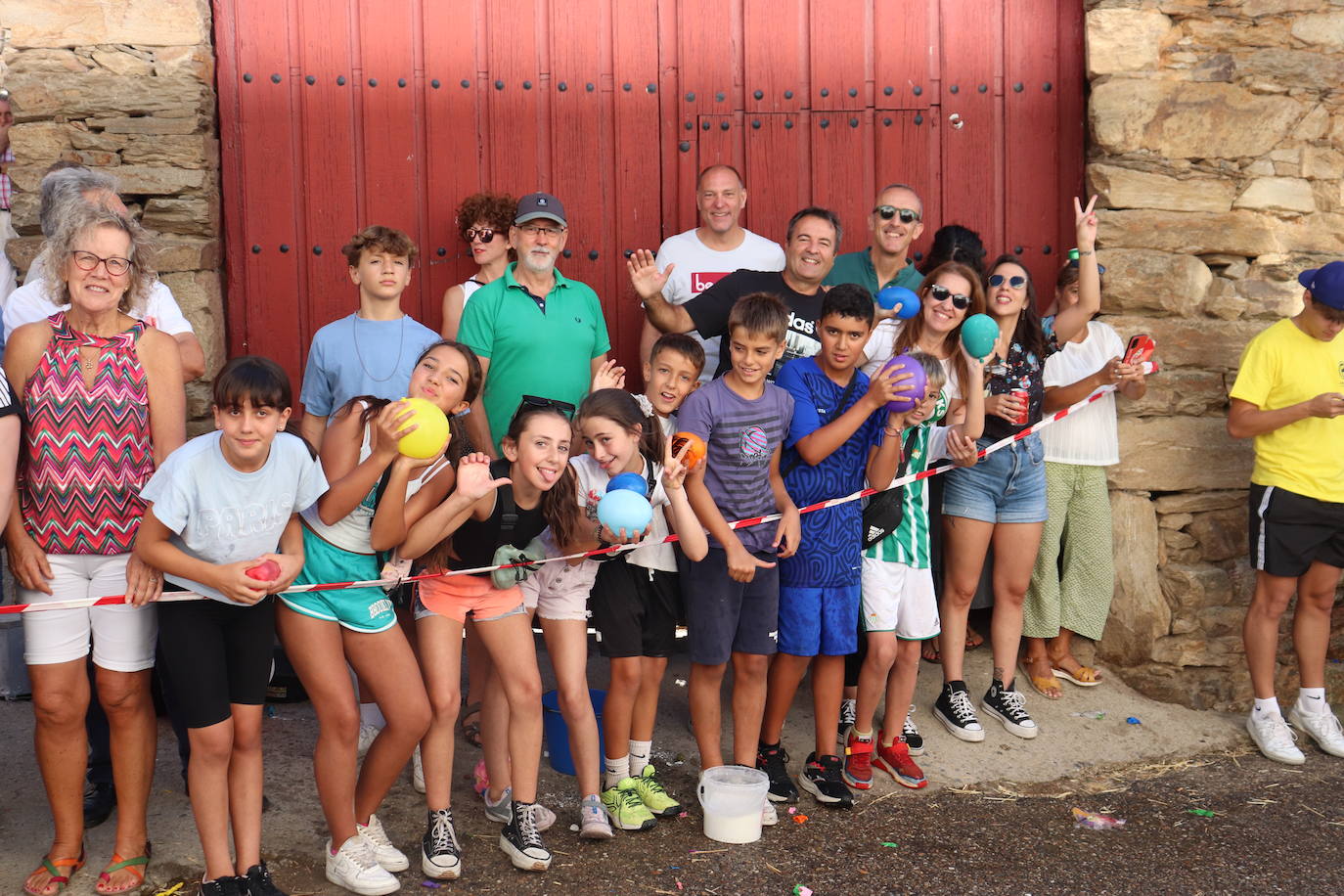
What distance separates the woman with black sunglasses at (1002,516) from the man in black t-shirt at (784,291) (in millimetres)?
681

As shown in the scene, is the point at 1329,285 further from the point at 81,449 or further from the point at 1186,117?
the point at 81,449

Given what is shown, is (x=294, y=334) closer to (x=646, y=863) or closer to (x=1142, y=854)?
(x=646, y=863)

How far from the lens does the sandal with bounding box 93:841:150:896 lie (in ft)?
10.9

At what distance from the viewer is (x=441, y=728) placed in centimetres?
357

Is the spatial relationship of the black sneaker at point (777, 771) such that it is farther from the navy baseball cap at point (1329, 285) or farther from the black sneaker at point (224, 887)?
the navy baseball cap at point (1329, 285)

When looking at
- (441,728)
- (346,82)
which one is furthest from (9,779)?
(346,82)

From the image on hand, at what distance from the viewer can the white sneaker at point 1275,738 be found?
15.1 ft

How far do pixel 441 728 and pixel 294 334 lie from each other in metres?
2.20

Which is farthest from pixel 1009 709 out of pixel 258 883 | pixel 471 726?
pixel 258 883

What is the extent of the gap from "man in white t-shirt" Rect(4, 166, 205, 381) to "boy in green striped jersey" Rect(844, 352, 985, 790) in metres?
2.38

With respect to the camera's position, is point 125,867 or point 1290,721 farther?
point 1290,721

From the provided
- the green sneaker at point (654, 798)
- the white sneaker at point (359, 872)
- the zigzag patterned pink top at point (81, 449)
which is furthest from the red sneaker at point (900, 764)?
the zigzag patterned pink top at point (81, 449)

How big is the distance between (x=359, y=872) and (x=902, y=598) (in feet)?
6.61

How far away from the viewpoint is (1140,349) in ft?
15.5
